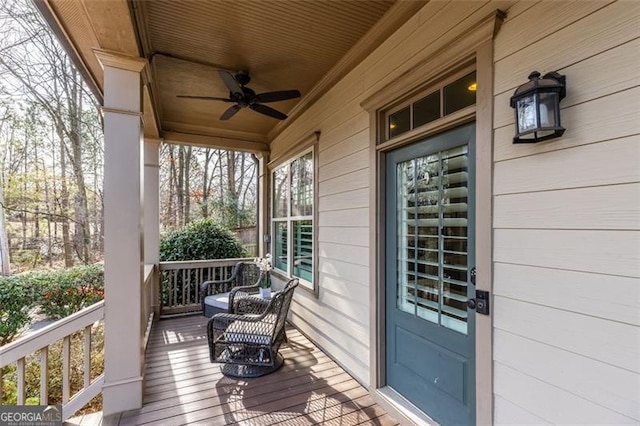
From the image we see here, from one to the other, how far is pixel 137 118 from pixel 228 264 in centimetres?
339

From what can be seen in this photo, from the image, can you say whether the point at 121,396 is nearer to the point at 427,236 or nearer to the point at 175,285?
the point at 427,236

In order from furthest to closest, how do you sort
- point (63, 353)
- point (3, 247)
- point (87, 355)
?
point (3, 247) → point (87, 355) → point (63, 353)

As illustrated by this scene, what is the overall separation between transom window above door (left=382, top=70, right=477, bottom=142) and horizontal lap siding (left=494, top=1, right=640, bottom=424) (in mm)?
255

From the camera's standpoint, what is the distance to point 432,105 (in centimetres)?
215

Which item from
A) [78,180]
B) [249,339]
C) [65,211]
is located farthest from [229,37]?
[65,211]

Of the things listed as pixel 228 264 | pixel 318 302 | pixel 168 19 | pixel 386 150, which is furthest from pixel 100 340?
pixel 386 150

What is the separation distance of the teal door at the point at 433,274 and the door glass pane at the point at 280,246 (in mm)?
2709

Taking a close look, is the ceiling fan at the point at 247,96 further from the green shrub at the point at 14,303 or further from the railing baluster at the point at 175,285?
the green shrub at the point at 14,303

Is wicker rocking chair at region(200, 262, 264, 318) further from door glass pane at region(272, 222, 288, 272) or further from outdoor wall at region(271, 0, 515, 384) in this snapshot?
outdoor wall at region(271, 0, 515, 384)

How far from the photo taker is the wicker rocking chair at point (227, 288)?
13.1 feet

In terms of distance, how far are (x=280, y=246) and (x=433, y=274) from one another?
3.45 meters

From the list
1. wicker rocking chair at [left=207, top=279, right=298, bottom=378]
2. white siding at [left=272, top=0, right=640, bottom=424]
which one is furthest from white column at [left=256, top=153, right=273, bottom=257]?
white siding at [left=272, top=0, right=640, bottom=424]

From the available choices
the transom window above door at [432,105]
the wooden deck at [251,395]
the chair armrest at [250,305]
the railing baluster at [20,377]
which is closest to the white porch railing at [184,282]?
the wooden deck at [251,395]

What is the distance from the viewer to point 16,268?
7.62m
